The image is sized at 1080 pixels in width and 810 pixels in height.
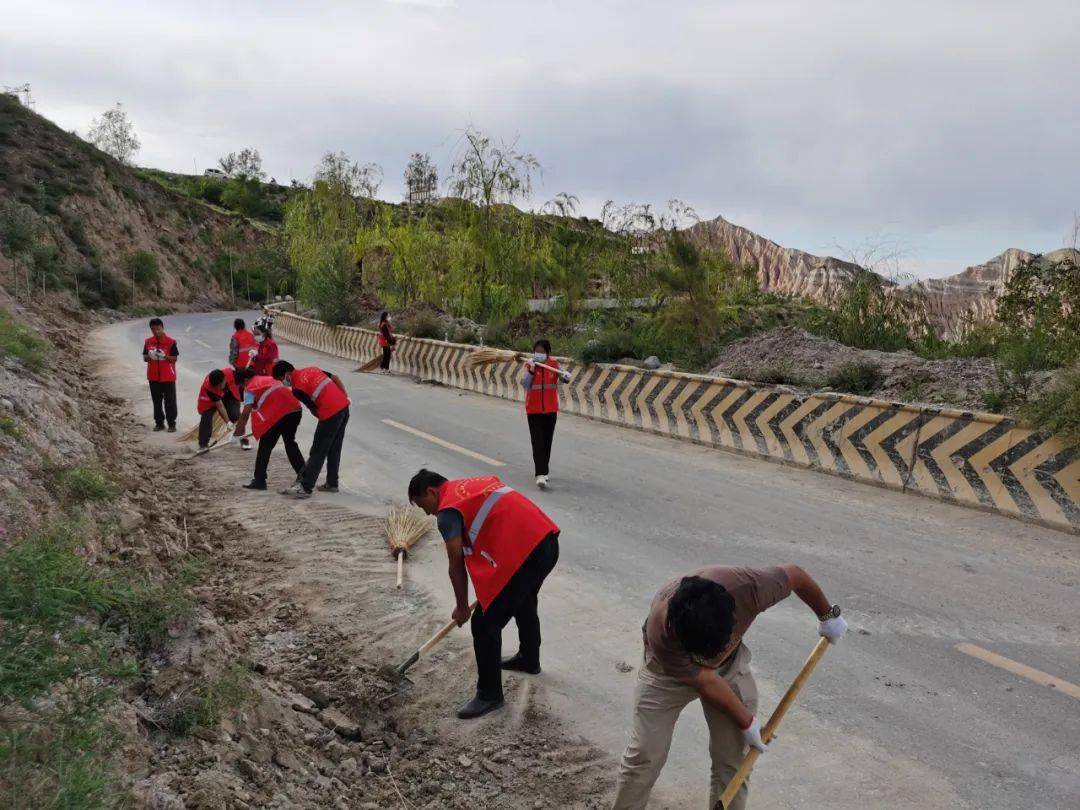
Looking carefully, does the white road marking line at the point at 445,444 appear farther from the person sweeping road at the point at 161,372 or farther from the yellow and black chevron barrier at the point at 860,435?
the person sweeping road at the point at 161,372

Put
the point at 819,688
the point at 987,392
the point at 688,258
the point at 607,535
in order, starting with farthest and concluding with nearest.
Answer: the point at 688,258, the point at 987,392, the point at 607,535, the point at 819,688

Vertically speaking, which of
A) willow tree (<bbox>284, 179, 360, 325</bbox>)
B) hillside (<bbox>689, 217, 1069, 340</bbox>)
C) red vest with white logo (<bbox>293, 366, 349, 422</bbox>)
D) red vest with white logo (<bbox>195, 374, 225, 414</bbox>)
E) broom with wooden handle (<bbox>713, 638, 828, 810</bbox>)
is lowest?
broom with wooden handle (<bbox>713, 638, 828, 810</bbox>)

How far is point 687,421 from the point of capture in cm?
1245

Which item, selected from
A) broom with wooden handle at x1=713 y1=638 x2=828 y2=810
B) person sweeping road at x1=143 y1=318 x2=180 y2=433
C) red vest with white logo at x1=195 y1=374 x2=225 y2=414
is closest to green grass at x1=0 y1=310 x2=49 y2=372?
person sweeping road at x1=143 y1=318 x2=180 y2=433

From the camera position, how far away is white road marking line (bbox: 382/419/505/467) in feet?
35.7

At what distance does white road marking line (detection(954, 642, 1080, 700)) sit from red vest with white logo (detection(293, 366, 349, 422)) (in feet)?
21.6

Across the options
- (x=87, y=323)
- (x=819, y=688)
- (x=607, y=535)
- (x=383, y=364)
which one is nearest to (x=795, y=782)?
(x=819, y=688)

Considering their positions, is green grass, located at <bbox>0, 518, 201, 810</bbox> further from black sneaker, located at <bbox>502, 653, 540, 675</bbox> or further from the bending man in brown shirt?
the bending man in brown shirt

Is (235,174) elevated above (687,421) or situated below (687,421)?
above

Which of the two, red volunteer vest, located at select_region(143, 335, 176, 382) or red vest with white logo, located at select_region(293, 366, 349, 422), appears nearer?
red vest with white logo, located at select_region(293, 366, 349, 422)

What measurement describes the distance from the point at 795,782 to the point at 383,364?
1955cm

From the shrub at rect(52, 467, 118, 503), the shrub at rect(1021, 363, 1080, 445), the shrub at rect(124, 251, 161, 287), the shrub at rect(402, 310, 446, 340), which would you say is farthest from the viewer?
the shrub at rect(124, 251, 161, 287)

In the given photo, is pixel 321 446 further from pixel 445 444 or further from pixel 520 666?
pixel 520 666

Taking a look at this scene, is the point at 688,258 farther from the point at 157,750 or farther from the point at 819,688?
the point at 157,750
